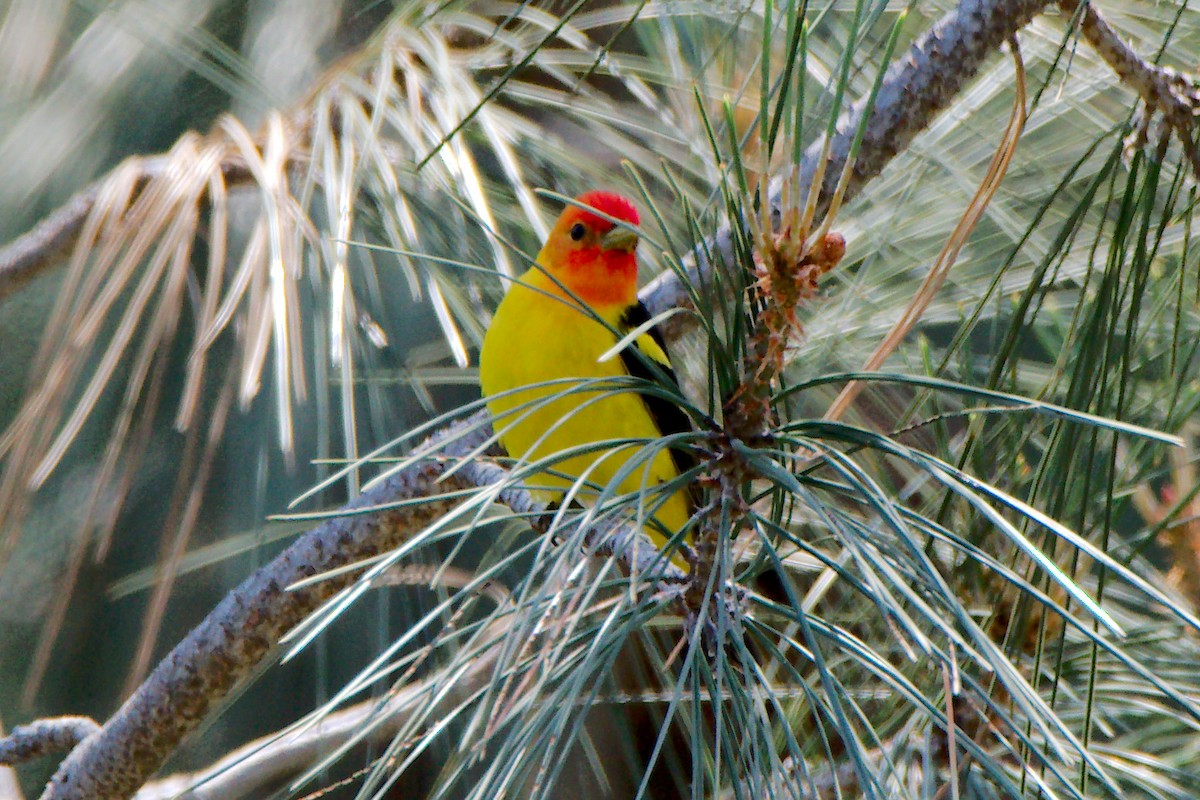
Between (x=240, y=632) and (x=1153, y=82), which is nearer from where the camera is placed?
(x=1153, y=82)

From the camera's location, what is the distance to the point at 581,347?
108 centimetres

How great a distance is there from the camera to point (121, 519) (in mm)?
1609

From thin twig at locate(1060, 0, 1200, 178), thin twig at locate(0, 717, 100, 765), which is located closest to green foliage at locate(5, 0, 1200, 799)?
thin twig at locate(1060, 0, 1200, 178)

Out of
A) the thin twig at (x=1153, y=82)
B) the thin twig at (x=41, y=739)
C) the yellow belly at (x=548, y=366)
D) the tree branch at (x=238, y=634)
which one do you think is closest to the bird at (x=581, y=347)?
the yellow belly at (x=548, y=366)

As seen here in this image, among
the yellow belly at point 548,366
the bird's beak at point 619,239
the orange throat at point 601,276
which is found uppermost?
the bird's beak at point 619,239

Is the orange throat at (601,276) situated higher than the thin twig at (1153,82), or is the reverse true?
the orange throat at (601,276)

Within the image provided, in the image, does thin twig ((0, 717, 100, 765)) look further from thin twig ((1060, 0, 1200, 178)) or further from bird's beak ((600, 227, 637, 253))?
thin twig ((1060, 0, 1200, 178))

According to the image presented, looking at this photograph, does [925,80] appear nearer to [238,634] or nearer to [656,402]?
[656,402]

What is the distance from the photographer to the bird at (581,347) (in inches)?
40.8

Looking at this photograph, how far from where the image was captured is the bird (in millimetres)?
1036

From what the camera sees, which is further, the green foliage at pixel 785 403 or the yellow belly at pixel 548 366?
the yellow belly at pixel 548 366

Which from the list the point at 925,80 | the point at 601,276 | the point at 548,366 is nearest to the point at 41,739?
the point at 548,366

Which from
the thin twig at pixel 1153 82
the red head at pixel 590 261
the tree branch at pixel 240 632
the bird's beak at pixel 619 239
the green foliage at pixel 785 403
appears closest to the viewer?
the green foliage at pixel 785 403

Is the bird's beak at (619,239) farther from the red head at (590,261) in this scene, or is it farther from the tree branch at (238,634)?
the tree branch at (238,634)
